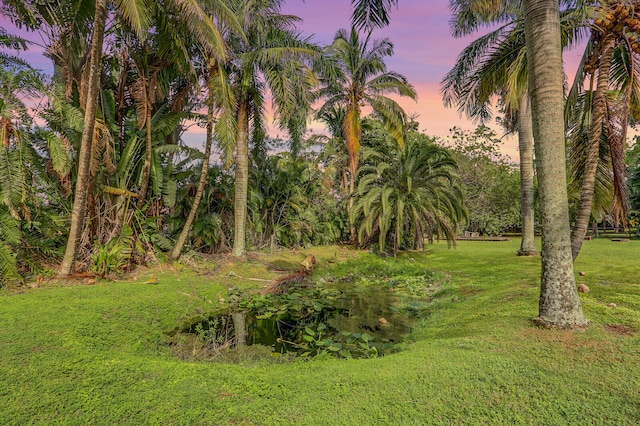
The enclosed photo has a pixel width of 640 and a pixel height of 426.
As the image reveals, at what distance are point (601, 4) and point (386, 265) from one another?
9.52m

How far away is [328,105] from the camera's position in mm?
17047

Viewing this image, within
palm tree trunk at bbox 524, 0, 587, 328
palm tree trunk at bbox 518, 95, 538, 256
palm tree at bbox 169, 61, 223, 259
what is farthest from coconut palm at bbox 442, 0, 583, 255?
palm tree at bbox 169, 61, 223, 259

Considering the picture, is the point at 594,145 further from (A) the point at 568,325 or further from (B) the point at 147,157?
(B) the point at 147,157

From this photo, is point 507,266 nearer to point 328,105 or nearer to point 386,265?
point 386,265

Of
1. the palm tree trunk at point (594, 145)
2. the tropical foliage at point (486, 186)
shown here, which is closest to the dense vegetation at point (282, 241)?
the palm tree trunk at point (594, 145)

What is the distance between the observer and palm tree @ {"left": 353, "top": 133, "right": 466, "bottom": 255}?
13.5 meters

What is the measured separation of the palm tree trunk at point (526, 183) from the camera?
12411mm

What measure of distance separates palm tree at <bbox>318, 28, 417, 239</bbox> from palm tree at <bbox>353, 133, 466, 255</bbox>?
1.57m

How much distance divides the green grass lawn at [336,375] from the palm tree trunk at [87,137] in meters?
1.59

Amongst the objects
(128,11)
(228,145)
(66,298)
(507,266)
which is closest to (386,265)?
(507,266)

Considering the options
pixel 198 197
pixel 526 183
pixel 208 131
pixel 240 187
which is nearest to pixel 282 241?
pixel 240 187

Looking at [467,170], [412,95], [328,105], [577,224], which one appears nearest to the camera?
[577,224]

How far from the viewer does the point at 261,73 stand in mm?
11242

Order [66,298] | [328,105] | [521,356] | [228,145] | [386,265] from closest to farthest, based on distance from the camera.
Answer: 1. [521,356]
2. [66,298]
3. [228,145]
4. [386,265]
5. [328,105]
